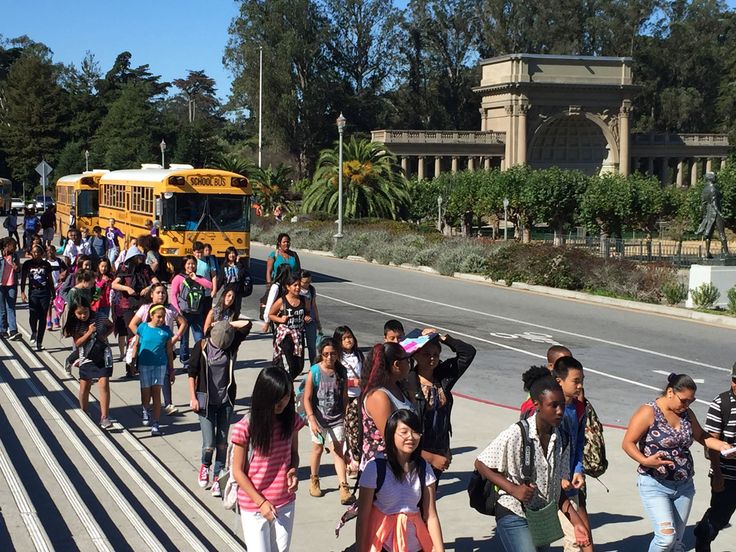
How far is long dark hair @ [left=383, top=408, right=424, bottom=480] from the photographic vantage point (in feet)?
18.7

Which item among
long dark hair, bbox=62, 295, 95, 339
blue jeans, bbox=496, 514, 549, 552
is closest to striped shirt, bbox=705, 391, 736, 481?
blue jeans, bbox=496, 514, 549, 552

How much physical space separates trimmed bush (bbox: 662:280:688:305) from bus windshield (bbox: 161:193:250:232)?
10350mm

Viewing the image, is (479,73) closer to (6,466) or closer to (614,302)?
(614,302)

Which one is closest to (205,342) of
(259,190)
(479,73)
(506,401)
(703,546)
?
(703,546)

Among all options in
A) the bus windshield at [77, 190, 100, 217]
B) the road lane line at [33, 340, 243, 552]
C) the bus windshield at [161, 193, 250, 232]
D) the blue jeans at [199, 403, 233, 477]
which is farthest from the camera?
the bus windshield at [77, 190, 100, 217]

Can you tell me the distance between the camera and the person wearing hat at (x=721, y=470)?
7676mm

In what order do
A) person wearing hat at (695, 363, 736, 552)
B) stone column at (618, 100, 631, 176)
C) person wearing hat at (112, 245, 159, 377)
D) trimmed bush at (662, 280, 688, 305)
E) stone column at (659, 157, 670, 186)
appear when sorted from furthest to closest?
1. stone column at (659, 157, 670, 186)
2. stone column at (618, 100, 631, 176)
3. trimmed bush at (662, 280, 688, 305)
4. person wearing hat at (112, 245, 159, 377)
5. person wearing hat at (695, 363, 736, 552)

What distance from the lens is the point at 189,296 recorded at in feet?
49.6

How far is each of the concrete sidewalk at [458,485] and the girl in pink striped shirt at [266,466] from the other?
6.09 feet

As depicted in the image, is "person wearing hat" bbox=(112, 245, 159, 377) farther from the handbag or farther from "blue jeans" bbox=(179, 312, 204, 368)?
the handbag

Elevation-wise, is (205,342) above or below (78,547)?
above

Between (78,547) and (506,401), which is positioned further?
(506,401)

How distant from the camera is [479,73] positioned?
95.2 m

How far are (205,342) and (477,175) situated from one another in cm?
5219
